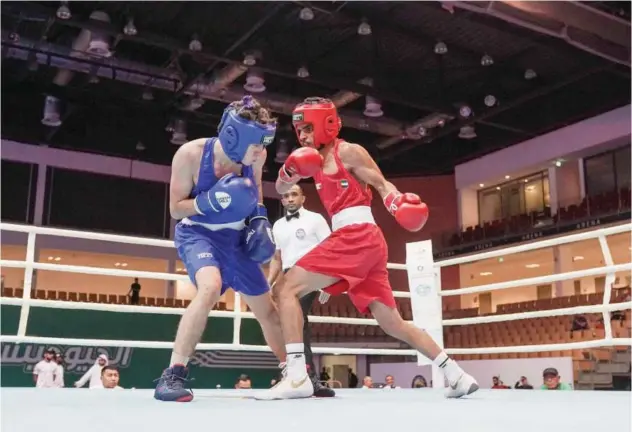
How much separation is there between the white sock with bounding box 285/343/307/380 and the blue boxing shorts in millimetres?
293

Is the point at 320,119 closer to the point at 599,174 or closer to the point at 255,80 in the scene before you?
the point at 255,80

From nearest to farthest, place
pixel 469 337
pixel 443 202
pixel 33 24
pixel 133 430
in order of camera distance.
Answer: pixel 133 430 < pixel 33 24 < pixel 469 337 < pixel 443 202

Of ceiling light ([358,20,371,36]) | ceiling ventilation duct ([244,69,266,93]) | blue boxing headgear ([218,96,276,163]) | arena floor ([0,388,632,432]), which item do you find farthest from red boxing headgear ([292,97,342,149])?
ceiling ventilation duct ([244,69,266,93])

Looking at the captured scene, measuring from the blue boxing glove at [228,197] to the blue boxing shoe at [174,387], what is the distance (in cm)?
57

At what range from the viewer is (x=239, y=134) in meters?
2.46

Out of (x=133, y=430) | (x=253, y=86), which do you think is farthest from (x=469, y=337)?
(x=133, y=430)

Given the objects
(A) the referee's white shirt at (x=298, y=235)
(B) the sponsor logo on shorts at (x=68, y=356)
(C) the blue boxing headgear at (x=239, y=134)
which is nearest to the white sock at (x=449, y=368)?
(A) the referee's white shirt at (x=298, y=235)

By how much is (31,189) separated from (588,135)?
497 inches

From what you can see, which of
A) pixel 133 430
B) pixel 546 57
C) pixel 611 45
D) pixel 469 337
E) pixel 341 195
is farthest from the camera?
pixel 469 337

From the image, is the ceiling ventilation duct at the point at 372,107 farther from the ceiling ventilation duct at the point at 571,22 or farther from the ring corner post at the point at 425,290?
the ring corner post at the point at 425,290

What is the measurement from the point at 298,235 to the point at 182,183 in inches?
47.0

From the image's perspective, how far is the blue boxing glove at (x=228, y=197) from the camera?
2.40 m

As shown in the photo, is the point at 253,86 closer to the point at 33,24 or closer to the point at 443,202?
the point at 33,24

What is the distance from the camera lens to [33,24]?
11812 millimetres
